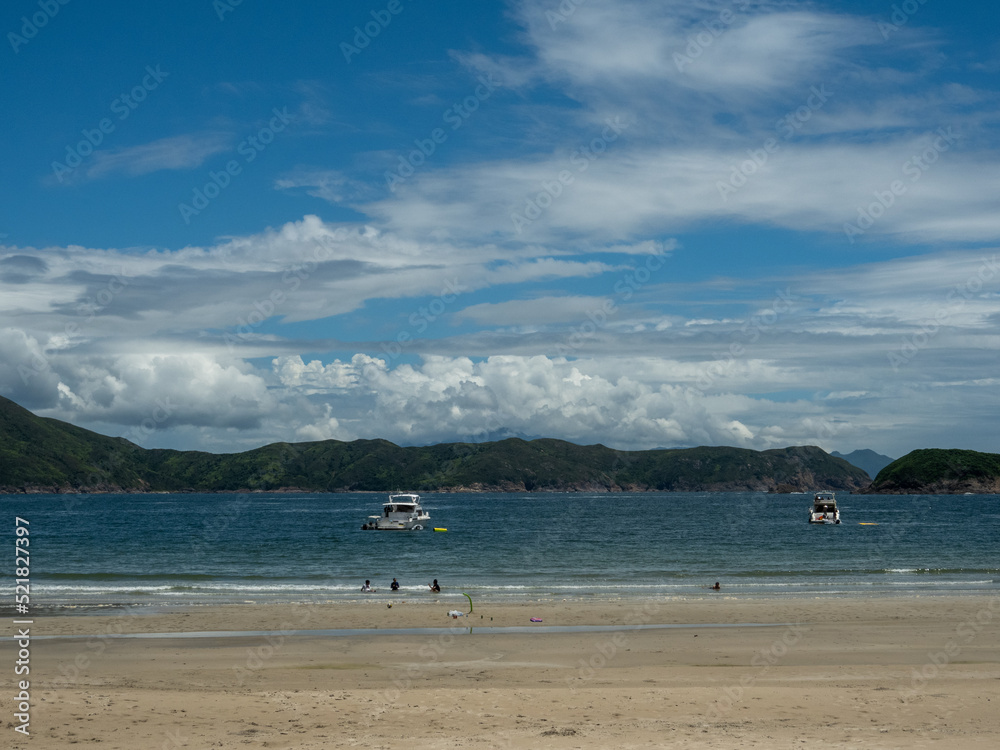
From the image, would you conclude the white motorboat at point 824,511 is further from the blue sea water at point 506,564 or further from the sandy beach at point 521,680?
the sandy beach at point 521,680

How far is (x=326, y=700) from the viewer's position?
19.6 meters

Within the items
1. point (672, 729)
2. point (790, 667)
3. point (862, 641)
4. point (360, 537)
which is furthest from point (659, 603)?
point (360, 537)

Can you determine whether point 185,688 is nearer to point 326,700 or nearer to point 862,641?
point 326,700

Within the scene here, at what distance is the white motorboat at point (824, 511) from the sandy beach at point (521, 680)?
99197 millimetres

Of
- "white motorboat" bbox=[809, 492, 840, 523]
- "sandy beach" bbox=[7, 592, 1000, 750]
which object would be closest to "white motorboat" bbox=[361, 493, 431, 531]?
"white motorboat" bbox=[809, 492, 840, 523]

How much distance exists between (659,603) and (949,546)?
184ft

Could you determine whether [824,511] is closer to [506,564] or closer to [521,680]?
[506,564]

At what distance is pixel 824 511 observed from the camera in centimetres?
13200

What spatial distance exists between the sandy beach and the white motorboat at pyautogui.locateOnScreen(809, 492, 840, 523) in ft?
325

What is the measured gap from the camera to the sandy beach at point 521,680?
1677cm

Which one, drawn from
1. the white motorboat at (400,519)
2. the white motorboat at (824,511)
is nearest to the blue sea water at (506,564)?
the white motorboat at (400,519)

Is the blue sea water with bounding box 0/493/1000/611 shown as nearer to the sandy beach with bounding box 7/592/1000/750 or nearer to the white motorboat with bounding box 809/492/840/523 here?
the sandy beach with bounding box 7/592/1000/750

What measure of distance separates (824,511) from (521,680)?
400 feet

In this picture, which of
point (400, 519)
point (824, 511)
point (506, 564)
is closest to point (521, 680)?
point (506, 564)
